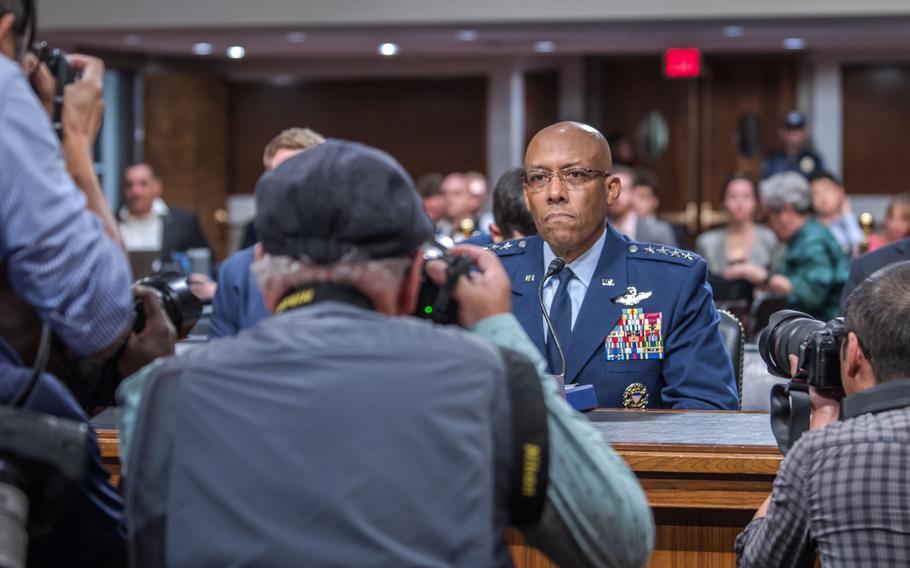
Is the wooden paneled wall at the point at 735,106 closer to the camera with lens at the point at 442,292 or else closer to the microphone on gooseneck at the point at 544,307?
the microphone on gooseneck at the point at 544,307

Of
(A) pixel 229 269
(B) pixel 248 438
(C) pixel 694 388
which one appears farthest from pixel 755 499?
(A) pixel 229 269

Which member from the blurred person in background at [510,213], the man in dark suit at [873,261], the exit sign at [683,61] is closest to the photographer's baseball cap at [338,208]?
the blurred person in background at [510,213]

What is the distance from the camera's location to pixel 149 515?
4.33 feet

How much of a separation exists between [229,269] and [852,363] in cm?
174

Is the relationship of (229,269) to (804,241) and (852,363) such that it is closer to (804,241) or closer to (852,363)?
(852,363)

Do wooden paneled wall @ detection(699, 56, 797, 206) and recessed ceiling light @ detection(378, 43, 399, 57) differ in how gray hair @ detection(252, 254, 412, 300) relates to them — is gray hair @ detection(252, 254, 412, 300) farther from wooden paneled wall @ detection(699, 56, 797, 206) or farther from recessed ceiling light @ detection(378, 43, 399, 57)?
wooden paneled wall @ detection(699, 56, 797, 206)

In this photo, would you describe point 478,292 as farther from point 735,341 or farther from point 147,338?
point 735,341

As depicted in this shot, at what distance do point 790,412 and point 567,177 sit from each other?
3.54 feet

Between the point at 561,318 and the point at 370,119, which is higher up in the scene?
the point at 370,119

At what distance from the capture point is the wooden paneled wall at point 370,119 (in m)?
12.5

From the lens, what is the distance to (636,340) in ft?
8.91

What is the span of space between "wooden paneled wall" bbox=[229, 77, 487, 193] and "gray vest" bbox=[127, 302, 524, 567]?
11265 millimetres

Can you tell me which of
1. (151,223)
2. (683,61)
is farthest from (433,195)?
(683,61)

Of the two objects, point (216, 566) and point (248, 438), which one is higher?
point (248, 438)
